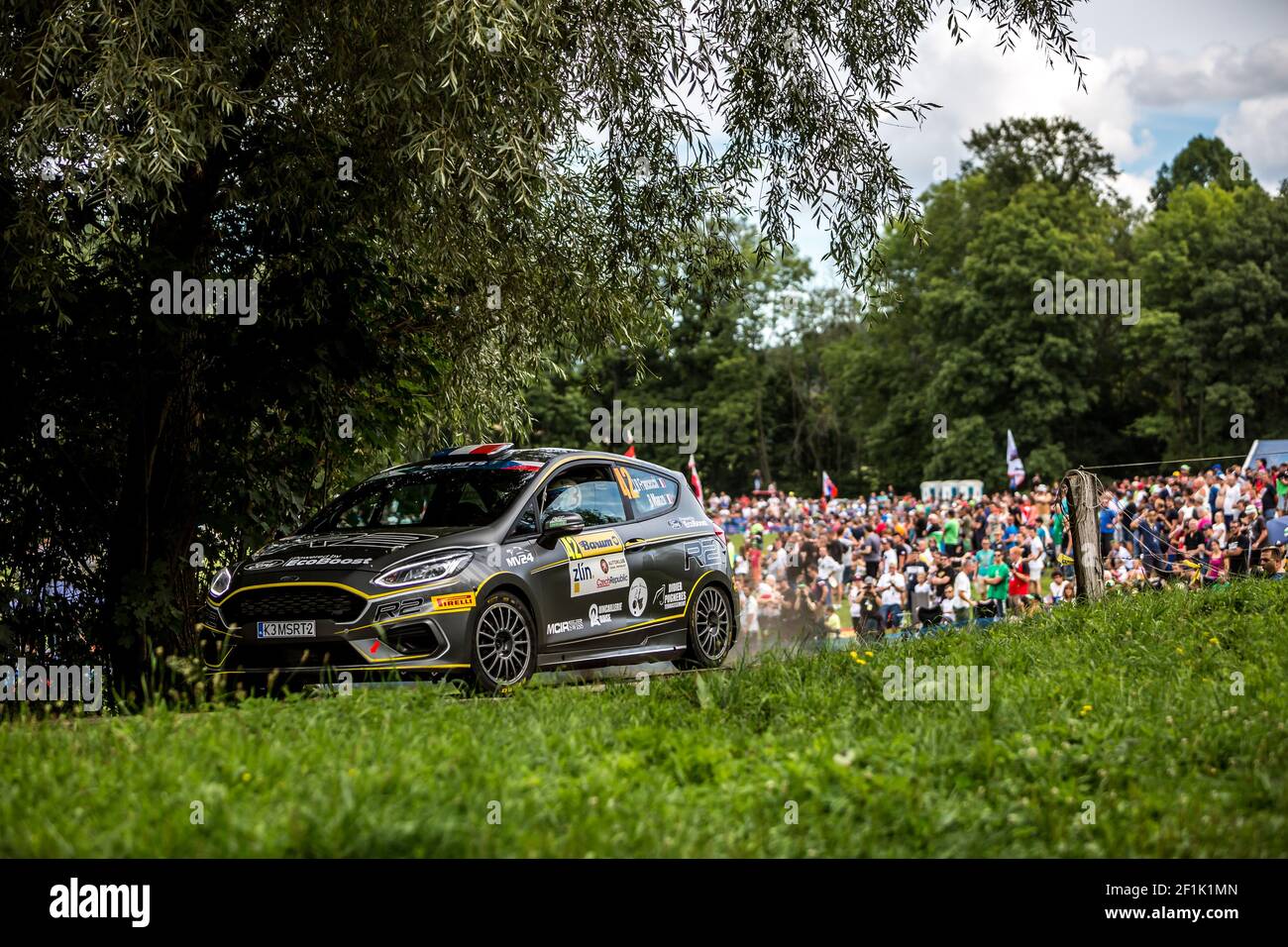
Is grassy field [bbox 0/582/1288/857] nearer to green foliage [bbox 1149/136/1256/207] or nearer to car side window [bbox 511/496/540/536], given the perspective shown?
car side window [bbox 511/496/540/536]

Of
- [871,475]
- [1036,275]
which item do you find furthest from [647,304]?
[871,475]

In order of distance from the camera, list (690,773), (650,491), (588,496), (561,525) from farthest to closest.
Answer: (650,491) < (588,496) < (561,525) < (690,773)

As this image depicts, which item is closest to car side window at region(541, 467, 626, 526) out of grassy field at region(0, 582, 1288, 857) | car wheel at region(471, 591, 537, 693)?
car wheel at region(471, 591, 537, 693)

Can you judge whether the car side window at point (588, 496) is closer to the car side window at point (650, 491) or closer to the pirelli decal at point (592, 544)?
the pirelli decal at point (592, 544)

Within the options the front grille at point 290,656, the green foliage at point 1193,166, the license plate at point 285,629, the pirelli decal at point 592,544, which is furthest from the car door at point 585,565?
the green foliage at point 1193,166

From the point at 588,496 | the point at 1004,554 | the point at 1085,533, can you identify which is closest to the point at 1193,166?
the point at 1004,554

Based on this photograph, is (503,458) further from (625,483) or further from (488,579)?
(488,579)

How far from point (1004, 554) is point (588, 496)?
38.3ft

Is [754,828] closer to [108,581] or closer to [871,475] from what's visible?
[108,581]

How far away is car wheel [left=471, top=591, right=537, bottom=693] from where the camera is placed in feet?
27.7

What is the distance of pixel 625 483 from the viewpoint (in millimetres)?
10750

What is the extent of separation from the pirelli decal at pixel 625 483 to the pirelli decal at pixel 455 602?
251 centimetres
